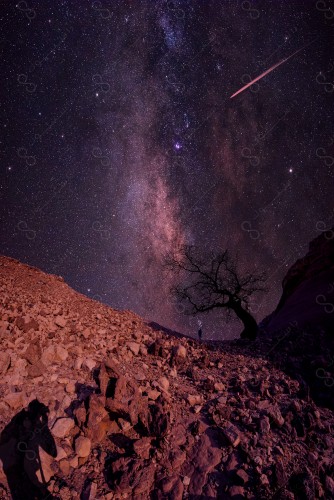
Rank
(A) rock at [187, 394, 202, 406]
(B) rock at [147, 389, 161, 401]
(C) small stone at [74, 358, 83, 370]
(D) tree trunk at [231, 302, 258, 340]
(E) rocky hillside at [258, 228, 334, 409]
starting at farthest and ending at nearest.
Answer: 1. (D) tree trunk at [231, 302, 258, 340]
2. (E) rocky hillside at [258, 228, 334, 409]
3. (C) small stone at [74, 358, 83, 370]
4. (A) rock at [187, 394, 202, 406]
5. (B) rock at [147, 389, 161, 401]

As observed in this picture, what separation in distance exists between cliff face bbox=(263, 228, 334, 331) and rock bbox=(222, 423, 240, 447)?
16.9ft

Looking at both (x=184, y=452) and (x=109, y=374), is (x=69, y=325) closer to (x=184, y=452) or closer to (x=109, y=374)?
(x=109, y=374)

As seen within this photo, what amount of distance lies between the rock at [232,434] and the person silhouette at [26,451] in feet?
7.07

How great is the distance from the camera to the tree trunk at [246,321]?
11.0m

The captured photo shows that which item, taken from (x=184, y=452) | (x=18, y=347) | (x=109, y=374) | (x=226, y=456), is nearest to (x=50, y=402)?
(x=109, y=374)

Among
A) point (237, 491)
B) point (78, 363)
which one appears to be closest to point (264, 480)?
point (237, 491)

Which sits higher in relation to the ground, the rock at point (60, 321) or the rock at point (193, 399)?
the rock at point (60, 321)

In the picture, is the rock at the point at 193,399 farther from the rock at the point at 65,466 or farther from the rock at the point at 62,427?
the rock at the point at 65,466

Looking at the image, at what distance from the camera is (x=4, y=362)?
379cm

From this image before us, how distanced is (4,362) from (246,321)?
9668mm

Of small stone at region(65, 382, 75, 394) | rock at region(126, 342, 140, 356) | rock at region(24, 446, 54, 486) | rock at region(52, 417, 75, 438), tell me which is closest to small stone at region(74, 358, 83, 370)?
small stone at region(65, 382, 75, 394)

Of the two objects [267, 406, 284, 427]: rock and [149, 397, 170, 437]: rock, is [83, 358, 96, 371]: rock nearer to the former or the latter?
[149, 397, 170, 437]: rock

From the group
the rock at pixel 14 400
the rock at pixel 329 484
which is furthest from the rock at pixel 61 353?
the rock at pixel 329 484

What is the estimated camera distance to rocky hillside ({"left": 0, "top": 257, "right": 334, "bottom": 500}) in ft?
9.80
